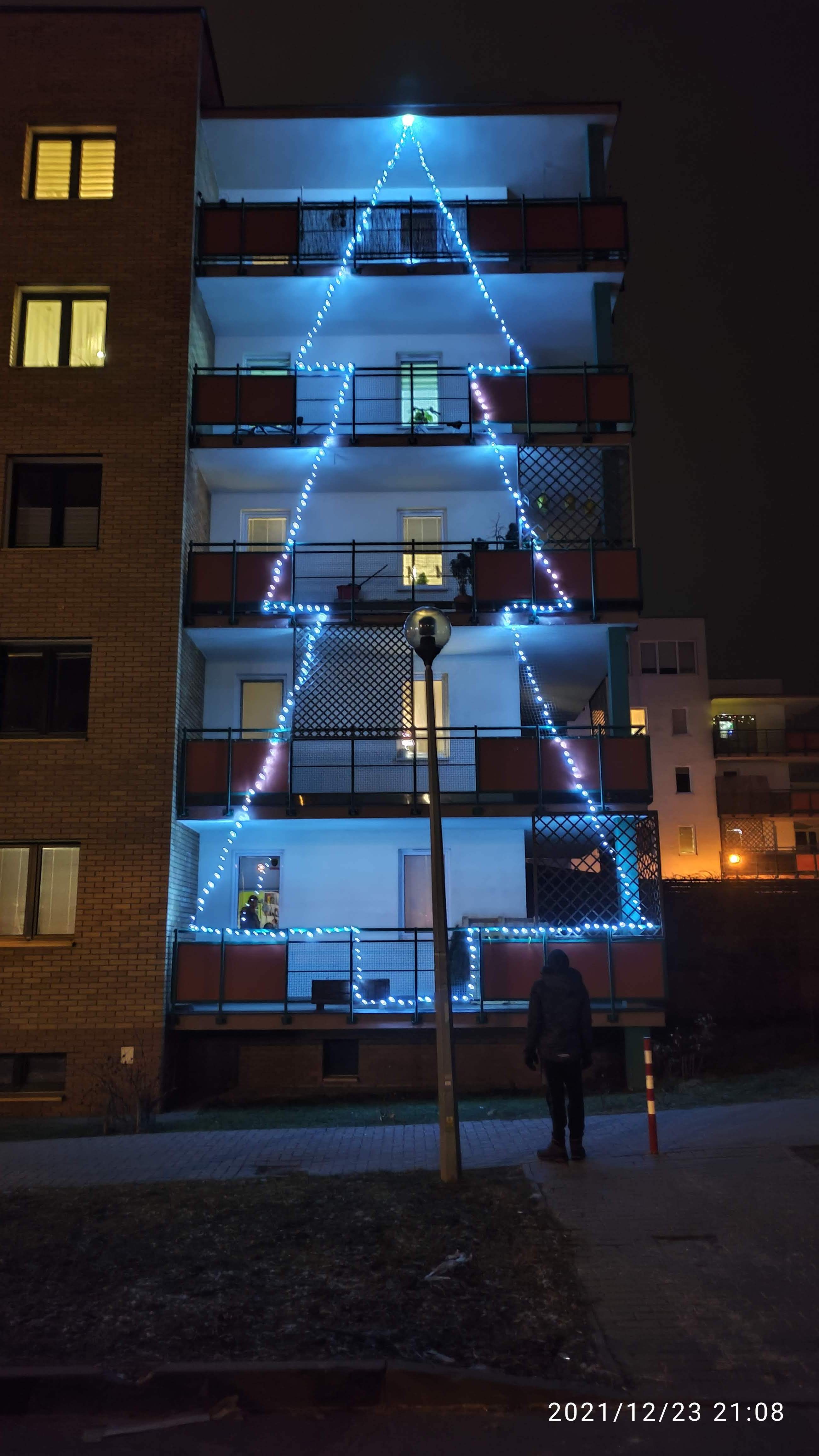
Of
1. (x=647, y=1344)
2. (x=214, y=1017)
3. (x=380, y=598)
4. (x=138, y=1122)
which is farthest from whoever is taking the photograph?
(x=380, y=598)

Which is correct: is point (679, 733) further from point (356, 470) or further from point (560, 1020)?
point (560, 1020)

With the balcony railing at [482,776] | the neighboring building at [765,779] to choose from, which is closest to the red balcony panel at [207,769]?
the balcony railing at [482,776]

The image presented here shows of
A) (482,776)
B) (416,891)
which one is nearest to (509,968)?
(482,776)

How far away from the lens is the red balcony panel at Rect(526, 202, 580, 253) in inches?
693

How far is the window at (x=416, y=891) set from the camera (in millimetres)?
17250

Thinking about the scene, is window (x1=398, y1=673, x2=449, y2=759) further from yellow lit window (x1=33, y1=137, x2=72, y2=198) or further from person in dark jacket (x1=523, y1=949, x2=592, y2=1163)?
yellow lit window (x1=33, y1=137, x2=72, y2=198)

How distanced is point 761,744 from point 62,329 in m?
41.9

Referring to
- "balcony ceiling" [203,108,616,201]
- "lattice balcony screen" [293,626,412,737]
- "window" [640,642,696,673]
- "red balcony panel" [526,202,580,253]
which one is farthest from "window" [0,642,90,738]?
"window" [640,642,696,673]

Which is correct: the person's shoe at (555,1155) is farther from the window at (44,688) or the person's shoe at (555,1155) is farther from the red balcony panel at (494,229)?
the red balcony panel at (494,229)

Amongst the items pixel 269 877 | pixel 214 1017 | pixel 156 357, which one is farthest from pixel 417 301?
pixel 214 1017

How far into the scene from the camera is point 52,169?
17703 mm

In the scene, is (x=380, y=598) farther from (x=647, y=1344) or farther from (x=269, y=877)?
(x=647, y=1344)

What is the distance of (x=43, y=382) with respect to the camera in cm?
1664

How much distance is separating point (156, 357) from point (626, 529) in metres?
7.93
